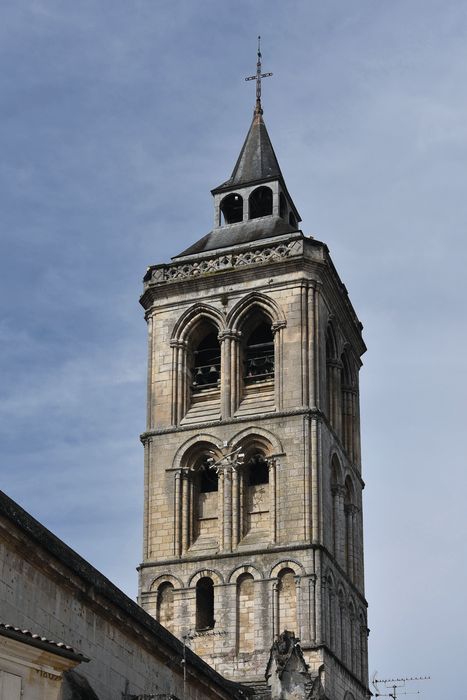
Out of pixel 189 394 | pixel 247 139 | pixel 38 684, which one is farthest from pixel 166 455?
pixel 38 684

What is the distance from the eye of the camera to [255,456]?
3759cm

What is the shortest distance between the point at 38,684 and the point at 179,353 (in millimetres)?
24784

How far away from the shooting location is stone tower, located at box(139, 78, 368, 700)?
35.2 m

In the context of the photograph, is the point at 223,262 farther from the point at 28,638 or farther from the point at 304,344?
the point at 28,638

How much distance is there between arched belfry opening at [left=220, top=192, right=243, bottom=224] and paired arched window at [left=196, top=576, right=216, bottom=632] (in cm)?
1219

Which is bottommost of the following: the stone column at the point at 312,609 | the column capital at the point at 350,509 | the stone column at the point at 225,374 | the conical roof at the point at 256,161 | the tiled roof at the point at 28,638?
the tiled roof at the point at 28,638

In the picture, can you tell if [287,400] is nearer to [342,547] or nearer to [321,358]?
[321,358]

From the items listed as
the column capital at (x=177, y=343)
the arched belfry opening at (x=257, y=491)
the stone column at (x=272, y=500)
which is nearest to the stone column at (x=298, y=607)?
the stone column at (x=272, y=500)

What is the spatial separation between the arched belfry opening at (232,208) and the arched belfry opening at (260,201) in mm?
386

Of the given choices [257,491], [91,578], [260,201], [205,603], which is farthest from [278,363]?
[91,578]

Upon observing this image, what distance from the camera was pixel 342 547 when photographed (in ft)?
125

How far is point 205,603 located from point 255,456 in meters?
4.18

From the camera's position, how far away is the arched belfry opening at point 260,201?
43.0 m

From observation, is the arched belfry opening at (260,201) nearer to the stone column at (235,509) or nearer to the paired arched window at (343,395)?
the paired arched window at (343,395)
